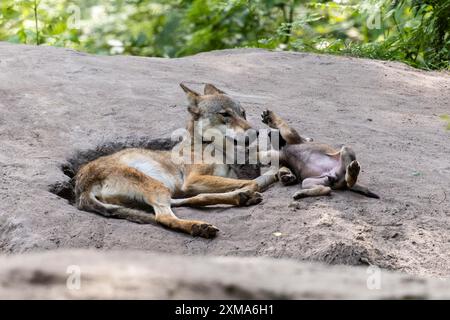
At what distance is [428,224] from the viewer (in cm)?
598

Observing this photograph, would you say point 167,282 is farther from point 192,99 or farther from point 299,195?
point 192,99

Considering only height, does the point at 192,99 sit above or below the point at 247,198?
above

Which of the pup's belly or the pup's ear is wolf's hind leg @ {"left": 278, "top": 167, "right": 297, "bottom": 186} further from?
the pup's ear

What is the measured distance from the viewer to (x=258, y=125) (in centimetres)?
810

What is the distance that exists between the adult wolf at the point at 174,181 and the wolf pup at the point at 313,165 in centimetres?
25

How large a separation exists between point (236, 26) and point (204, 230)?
10.6 metres

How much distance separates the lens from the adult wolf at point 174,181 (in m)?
6.24

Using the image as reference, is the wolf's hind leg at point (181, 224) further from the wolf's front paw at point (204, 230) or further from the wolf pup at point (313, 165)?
the wolf pup at point (313, 165)

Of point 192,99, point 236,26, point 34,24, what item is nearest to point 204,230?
point 192,99

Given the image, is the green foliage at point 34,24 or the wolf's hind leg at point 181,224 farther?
the green foliage at point 34,24

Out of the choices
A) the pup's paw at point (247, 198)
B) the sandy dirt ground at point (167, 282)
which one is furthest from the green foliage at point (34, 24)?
the sandy dirt ground at point (167, 282)

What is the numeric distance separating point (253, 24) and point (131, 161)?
32.1 feet

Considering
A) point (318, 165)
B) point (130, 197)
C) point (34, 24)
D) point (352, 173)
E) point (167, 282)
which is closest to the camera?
point (167, 282)

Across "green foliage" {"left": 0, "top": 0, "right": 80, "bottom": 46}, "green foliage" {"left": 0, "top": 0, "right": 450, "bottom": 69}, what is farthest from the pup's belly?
"green foliage" {"left": 0, "top": 0, "right": 80, "bottom": 46}
